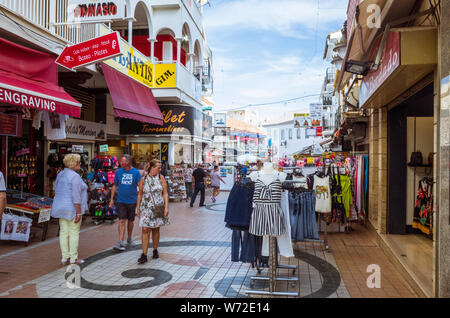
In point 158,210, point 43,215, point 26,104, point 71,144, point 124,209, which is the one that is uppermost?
point 26,104

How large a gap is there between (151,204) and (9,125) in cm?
509

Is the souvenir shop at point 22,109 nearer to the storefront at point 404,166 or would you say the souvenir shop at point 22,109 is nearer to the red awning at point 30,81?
the red awning at point 30,81

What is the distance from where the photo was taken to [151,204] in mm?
Result: 5871

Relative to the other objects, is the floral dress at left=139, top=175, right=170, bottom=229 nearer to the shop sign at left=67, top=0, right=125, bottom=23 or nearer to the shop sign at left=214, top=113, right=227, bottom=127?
the shop sign at left=67, top=0, right=125, bottom=23

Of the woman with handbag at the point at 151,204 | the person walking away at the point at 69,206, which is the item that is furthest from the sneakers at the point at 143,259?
the person walking away at the point at 69,206

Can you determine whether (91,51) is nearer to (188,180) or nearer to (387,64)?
(387,64)

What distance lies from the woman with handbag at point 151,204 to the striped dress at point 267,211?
6.74ft

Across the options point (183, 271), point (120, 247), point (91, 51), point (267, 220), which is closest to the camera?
point (267, 220)

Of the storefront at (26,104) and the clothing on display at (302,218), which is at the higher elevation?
the storefront at (26,104)

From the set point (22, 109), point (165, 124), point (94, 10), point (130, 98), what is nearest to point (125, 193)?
point (22, 109)

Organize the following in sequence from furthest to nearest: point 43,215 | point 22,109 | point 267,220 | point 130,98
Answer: point 130,98, point 22,109, point 43,215, point 267,220

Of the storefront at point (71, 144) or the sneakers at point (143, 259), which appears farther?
the storefront at point (71, 144)

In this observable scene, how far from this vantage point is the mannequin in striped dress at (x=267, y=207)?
14.4ft

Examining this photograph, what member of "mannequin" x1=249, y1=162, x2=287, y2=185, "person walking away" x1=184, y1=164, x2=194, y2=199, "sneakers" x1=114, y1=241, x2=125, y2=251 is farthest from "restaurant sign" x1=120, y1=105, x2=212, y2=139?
"mannequin" x1=249, y1=162, x2=287, y2=185
